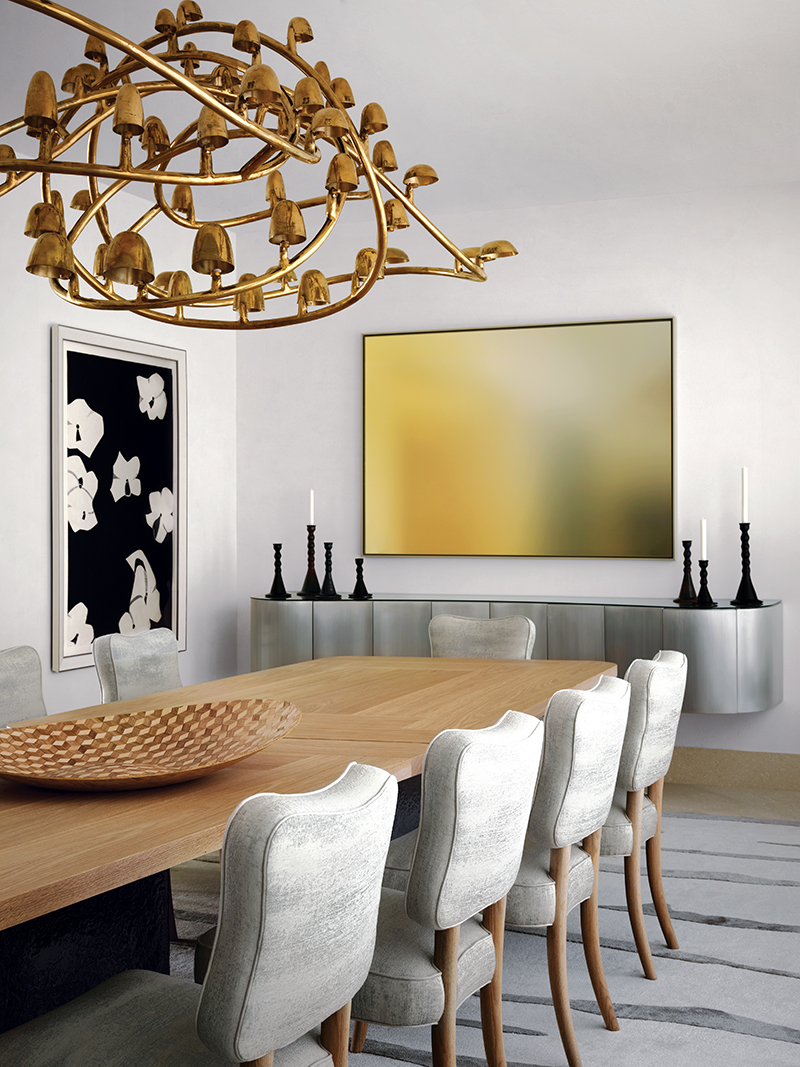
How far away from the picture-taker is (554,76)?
375 centimetres

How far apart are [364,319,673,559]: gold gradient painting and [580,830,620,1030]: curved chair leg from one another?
9.28ft

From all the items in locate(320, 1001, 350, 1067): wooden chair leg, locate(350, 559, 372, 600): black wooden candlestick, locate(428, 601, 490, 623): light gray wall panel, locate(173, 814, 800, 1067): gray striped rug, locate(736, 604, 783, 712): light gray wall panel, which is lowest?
locate(173, 814, 800, 1067): gray striped rug

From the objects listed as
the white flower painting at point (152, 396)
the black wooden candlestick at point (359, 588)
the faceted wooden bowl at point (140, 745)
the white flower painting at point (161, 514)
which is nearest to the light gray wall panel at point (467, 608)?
the black wooden candlestick at point (359, 588)

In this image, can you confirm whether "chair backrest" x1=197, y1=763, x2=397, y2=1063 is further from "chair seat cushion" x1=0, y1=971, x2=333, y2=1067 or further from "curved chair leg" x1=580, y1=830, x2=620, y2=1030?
"curved chair leg" x1=580, y1=830, x2=620, y2=1030

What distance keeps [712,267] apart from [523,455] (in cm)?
131

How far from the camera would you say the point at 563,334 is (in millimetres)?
5266

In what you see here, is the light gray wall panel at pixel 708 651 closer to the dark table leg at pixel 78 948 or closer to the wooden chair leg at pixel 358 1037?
the wooden chair leg at pixel 358 1037

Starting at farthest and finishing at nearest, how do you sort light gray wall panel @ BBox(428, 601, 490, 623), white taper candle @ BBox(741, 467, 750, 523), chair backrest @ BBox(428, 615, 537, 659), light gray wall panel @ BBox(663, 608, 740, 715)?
light gray wall panel @ BBox(428, 601, 490, 623) < white taper candle @ BBox(741, 467, 750, 523) < light gray wall panel @ BBox(663, 608, 740, 715) < chair backrest @ BBox(428, 615, 537, 659)

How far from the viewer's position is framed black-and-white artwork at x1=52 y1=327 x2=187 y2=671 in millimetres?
4562

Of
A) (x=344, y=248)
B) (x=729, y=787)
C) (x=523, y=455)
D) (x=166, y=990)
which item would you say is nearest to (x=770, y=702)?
(x=729, y=787)

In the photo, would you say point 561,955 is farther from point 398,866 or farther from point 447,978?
point 447,978

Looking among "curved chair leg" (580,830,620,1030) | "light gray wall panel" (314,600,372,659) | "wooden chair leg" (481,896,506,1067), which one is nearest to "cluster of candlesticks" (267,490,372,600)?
"light gray wall panel" (314,600,372,659)

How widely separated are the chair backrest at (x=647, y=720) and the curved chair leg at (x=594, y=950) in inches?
9.9

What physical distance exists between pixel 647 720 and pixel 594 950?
575mm
